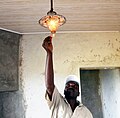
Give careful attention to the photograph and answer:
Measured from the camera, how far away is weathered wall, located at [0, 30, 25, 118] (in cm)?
257

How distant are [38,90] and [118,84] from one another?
1089 millimetres

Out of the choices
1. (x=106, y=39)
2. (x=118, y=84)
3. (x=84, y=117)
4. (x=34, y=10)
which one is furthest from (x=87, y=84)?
(x=84, y=117)

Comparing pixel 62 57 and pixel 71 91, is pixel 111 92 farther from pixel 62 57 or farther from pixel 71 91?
pixel 71 91

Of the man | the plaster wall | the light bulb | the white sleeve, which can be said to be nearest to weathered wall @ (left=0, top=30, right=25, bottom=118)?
the plaster wall

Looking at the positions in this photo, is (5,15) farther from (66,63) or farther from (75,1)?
(66,63)

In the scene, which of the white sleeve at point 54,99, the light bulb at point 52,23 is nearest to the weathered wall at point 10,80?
the white sleeve at point 54,99

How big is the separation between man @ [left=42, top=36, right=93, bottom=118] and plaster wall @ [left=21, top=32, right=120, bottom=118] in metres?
1.21

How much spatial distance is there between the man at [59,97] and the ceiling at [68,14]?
2.63 feet

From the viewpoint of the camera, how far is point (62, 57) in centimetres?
275

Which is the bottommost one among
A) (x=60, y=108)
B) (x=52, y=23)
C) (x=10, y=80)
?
(x=60, y=108)

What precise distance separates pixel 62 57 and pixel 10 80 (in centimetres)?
70

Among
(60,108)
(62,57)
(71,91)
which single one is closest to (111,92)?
(62,57)

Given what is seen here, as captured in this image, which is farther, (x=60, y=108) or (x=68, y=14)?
(x=68, y=14)

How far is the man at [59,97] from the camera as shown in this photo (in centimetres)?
120
